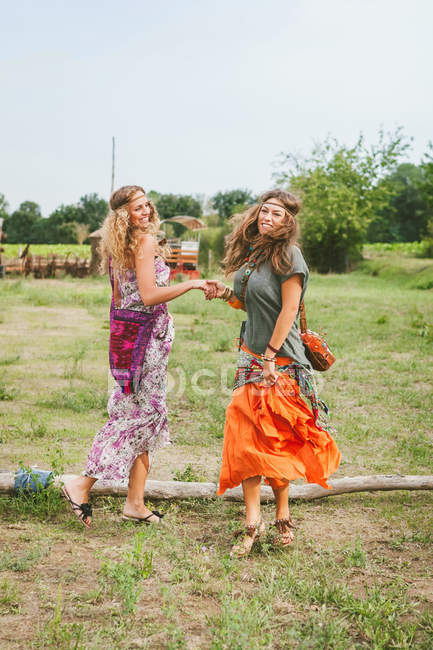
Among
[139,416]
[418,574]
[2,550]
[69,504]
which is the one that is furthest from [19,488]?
[418,574]

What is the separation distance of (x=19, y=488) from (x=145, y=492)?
79 cm

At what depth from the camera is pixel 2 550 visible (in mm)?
3264

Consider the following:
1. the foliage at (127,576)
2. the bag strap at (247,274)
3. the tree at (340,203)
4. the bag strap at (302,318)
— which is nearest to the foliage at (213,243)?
the tree at (340,203)

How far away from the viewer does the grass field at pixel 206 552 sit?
2.57 meters

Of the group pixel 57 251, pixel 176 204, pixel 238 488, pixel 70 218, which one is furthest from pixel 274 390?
pixel 70 218

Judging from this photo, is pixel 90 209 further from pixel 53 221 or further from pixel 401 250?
pixel 401 250

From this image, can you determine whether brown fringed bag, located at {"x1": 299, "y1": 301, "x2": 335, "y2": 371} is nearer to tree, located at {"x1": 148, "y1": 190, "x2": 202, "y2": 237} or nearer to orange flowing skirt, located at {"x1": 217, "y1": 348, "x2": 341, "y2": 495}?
orange flowing skirt, located at {"x1": 217, "y1": 348, "x2": 341, "y2": 495}

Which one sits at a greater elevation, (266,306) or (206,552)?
(266,306)

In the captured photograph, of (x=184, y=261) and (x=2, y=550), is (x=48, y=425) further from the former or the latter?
(x=184, y=261)

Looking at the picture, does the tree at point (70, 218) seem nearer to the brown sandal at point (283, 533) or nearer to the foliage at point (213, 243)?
the foliage at point (213, 243)

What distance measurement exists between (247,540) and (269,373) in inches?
35.5

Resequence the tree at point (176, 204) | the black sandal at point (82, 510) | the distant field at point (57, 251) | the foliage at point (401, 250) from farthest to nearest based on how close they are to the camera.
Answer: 1. the tree at point (176, 204)
2. the distant field at point (57, 251)
3. the foliage at point (401, 250)
4. the black sandal at point (82, 510)

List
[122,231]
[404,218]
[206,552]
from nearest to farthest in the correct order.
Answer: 1. [206,552]
2. [122,231]
3. [404,218]

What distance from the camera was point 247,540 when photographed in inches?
132
